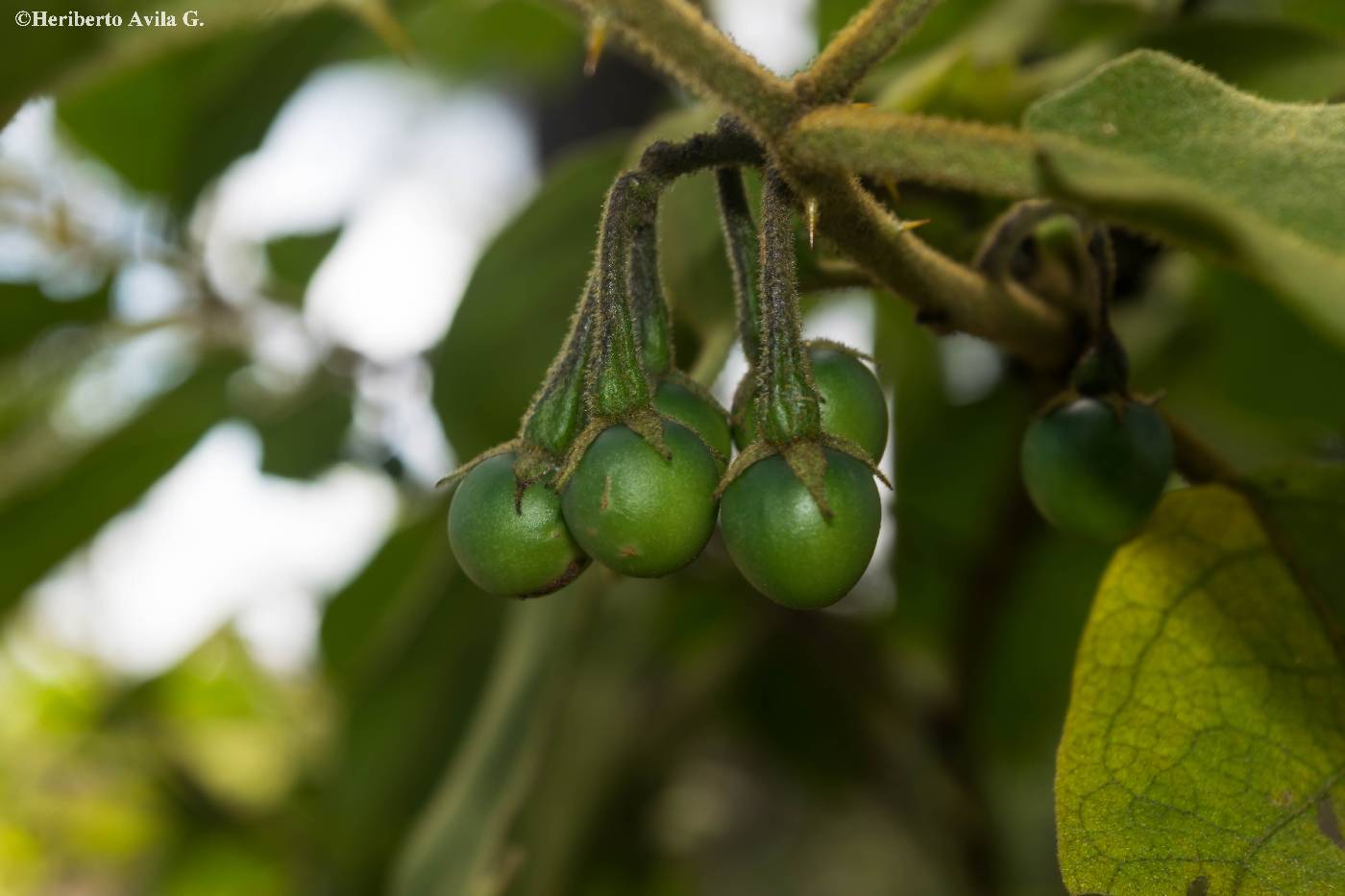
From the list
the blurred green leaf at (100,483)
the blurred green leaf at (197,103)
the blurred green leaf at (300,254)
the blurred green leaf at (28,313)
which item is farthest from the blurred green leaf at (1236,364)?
the blurred green leaf at (28,313)

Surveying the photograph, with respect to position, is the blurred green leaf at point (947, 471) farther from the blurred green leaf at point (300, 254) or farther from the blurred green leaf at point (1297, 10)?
the blurred green leaf at point (300, 254)

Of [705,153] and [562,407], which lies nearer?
[705,153]

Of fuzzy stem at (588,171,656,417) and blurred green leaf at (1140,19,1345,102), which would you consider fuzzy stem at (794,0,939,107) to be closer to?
fuzzy stem at (588,171,656,417)

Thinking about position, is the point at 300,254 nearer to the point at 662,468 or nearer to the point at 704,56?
the point at 662,468

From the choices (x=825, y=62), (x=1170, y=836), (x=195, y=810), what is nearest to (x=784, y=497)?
A: (x=825, y=62)

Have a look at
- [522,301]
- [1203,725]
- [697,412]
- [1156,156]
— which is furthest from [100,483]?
[1156,156]

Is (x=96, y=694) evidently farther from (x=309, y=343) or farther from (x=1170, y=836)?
(x=1170, y=836)
